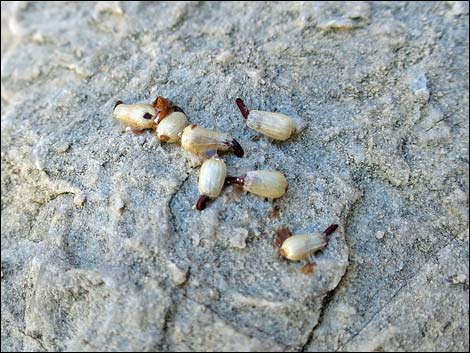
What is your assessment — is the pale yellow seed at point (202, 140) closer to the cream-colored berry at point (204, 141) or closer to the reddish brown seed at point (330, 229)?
the cream-colored berry at point (204, 141)

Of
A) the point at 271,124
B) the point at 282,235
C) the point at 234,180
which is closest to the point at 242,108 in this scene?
the point at 271,124

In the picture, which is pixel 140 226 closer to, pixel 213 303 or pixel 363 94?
pixel 213 303

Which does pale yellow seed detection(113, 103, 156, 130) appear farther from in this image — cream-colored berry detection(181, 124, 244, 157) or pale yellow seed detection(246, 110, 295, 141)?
pale yellow seed detection(246, 110, 295, 141)

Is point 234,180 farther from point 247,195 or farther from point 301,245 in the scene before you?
point 301,245

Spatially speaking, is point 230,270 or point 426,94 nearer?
point 230,270

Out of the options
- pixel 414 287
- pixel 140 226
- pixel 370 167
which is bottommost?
pixel 414 287

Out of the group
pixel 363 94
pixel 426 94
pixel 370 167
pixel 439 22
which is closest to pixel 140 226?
pixel 370 167

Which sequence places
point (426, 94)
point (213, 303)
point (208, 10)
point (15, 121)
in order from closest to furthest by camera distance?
point (213, 303), point (426, 94), point (15, 121), point (208, 10)

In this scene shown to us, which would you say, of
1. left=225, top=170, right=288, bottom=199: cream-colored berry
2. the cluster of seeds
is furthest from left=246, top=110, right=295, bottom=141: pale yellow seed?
left=225, top=170, right=288, bottom=199: cream-colored berry
